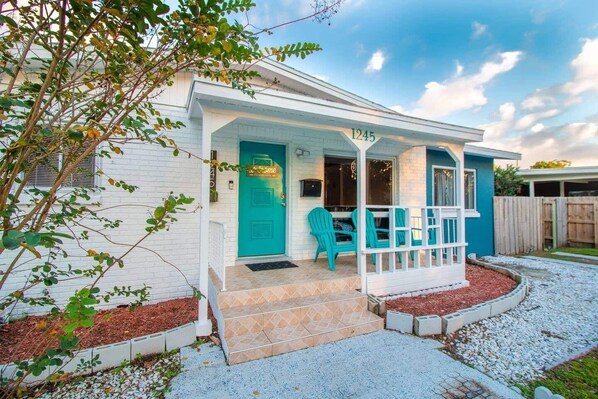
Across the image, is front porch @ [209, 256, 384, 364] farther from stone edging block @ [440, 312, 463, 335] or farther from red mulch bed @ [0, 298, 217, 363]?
stone edging block @ [440, 312, 463, 335]

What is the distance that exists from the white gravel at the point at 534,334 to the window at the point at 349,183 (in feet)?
9.73

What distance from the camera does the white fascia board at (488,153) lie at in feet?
23.5

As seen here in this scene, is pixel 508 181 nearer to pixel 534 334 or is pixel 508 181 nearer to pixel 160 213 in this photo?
pixel 534 334

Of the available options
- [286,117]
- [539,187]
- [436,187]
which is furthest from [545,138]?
[286,117]

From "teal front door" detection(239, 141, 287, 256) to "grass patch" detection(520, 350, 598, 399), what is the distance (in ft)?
12.1

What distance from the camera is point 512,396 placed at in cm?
219

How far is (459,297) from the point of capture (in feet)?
14.0

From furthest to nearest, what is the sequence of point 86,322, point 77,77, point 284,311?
point 284,311
point 77,77
point 86,322

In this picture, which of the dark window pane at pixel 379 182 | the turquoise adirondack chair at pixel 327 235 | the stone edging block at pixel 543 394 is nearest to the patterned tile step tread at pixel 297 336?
the turquoise adirondack chair at pixel 327 235

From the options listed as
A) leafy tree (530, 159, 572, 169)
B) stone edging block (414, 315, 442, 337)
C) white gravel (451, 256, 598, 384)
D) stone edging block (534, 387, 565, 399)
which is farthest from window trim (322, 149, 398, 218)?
leafy tree (530, 159, 572, 169)

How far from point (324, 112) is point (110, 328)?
3.71 meters

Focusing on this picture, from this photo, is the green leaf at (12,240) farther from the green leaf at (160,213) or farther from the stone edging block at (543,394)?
the stone edging block at (543,394)

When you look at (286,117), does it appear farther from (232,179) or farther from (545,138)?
(545,138)

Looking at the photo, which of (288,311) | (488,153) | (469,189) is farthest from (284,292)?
(488,153)
